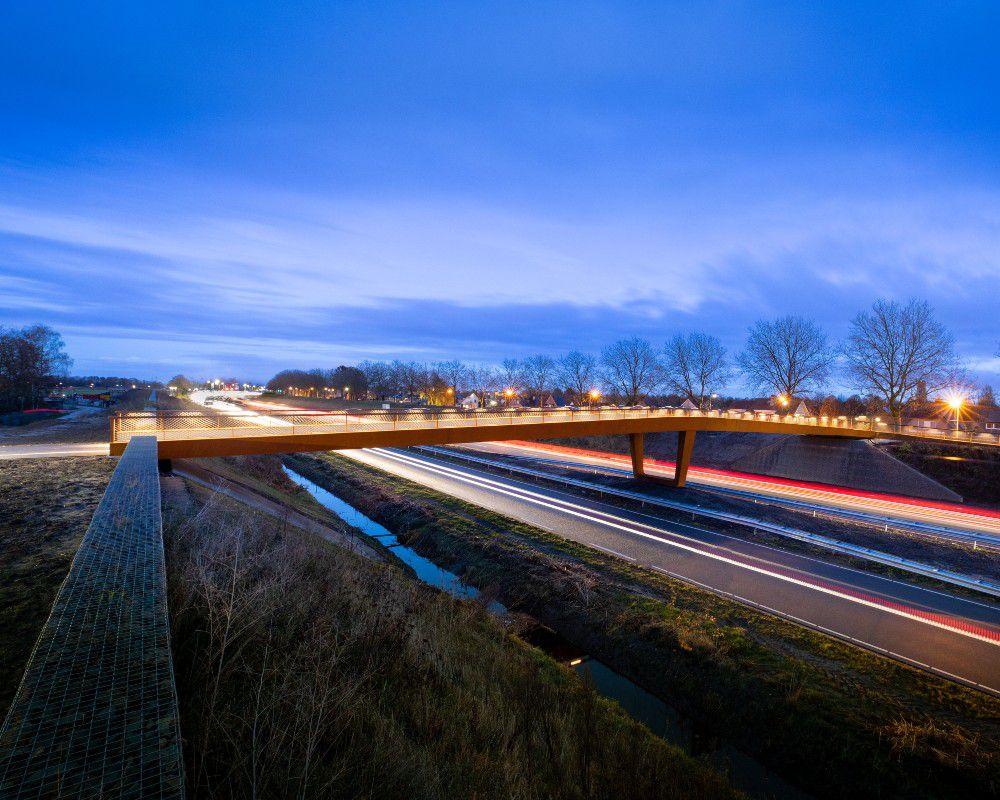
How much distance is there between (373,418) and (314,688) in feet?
51.5

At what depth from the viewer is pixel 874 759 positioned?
10148 mm

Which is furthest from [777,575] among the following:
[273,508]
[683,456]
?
[273,508]

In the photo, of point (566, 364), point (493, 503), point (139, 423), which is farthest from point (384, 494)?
point (566, 364)

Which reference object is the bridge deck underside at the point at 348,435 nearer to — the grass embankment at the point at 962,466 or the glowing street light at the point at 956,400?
the grass embankment at the point at 962,466

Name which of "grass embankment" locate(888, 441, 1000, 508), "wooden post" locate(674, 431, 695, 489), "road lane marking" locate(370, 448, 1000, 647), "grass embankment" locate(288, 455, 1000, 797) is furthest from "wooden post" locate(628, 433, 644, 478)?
"grass embankment" locate(888, 441, 1000, 508)

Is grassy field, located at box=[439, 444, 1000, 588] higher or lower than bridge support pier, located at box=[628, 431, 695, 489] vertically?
lower

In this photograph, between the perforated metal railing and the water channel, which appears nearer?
the water channel

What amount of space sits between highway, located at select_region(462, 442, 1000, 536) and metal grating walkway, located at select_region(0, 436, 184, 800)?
30168mm

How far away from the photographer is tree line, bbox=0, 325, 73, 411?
57.2m

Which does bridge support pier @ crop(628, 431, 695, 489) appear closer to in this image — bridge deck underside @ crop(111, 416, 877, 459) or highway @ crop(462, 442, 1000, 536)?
highway @ crop(462, 442, 1000, 536)

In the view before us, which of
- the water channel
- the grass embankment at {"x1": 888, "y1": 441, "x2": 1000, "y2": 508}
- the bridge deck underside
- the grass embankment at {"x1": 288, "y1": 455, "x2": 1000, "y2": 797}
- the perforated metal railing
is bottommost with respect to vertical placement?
the water channel

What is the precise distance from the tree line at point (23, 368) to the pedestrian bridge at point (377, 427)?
52603 millimetres

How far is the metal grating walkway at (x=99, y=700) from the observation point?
2389 mm

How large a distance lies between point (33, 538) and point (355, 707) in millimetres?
7086
